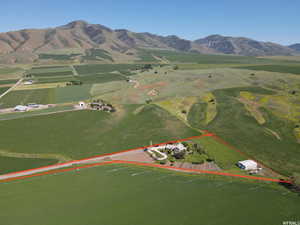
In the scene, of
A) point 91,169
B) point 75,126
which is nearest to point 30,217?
point 91,169

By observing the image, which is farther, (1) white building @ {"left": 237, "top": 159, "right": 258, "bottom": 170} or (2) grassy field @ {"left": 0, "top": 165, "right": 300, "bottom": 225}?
(1) white building @ {"left": 237, "top": 159, "right": 258, "bottom": 170}

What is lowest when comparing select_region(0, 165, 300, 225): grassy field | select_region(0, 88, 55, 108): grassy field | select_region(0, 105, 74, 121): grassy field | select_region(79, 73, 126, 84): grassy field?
select_region(0, 165, 300, 225): grassy field

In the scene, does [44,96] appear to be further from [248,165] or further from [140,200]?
[248,165]

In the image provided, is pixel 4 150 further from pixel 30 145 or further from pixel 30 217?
pixel 30 217

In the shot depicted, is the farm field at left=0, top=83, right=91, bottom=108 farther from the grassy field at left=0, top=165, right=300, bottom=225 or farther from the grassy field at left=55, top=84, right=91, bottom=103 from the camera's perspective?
the grassy field at left=0, top=165, right=300, bottom=225

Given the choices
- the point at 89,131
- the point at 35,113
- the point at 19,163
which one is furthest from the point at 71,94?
the point at 19,163

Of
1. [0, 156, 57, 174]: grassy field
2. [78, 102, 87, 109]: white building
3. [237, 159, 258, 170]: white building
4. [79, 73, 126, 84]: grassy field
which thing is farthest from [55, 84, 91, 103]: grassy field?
[237, 159, 258, 170]: white building

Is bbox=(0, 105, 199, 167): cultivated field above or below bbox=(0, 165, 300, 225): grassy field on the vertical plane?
above
